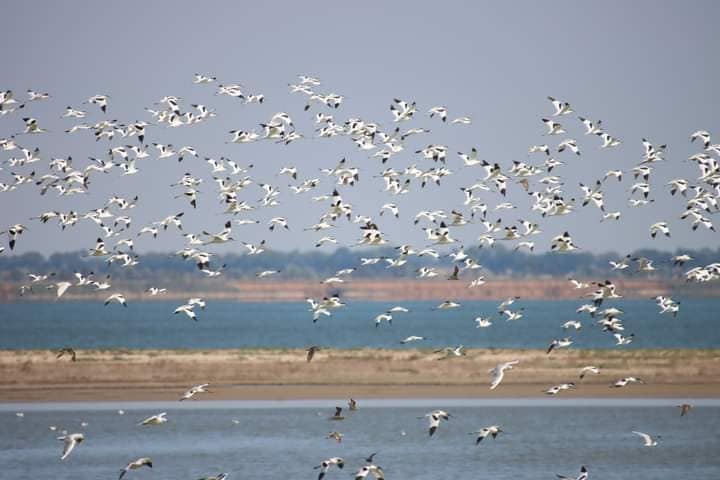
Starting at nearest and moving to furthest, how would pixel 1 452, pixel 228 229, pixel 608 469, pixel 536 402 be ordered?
pixel 608 469
pixel 1 452
pixel 228 229
pixel 536 402

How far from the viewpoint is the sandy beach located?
63.1 metres

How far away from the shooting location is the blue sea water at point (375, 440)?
153 ft

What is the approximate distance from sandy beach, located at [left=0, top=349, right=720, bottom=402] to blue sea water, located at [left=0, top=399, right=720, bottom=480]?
7.42 ft

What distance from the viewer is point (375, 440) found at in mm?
52875

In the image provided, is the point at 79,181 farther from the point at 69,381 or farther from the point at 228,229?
the point at 69,381

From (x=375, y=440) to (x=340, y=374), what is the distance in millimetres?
14281

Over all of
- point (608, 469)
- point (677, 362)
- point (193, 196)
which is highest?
point (193, 196)

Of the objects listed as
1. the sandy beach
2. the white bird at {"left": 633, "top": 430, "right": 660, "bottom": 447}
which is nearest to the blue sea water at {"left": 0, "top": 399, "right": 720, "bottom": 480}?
the white bird at {"left": 633, "top": 430, "right": 660, "bottom": 447}

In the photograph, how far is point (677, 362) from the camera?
66.8m

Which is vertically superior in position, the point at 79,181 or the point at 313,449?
the point at 79,181

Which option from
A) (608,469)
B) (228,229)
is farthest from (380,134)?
(608,469)

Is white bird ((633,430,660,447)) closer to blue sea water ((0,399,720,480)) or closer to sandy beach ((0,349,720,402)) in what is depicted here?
blue sea water ((0,399,720,480))

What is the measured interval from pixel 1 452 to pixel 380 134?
16493 millimetres

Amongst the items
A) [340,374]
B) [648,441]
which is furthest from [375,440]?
[340,374]
